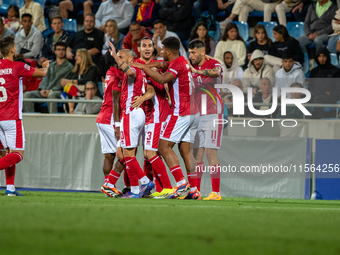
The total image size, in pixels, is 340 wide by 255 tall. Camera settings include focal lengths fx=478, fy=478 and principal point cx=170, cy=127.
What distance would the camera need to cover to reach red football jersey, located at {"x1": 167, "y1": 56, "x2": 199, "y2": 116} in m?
6.52

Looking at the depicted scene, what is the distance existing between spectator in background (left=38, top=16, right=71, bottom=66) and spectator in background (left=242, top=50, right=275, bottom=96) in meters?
5.03

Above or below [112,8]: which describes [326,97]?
below

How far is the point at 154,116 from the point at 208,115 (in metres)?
0.86

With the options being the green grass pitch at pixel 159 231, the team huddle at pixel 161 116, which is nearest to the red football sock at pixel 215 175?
the team huddle at pixel 161 116

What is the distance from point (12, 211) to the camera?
393 cm

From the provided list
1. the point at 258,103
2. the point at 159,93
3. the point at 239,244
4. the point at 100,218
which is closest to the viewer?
the point at 239,244

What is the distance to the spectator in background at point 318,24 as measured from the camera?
37.4 ft

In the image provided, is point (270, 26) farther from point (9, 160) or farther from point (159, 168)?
point (9, 160)

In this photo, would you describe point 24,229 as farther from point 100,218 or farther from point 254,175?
point 254,175

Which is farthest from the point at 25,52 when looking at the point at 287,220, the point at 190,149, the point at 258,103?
the point at 287,220

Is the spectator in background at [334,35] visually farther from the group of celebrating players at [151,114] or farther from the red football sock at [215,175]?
the red football sock at [215,175]

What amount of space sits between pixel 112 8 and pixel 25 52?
2661mm

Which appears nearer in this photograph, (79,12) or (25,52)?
(25,52)

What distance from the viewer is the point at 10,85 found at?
21.2 ft
